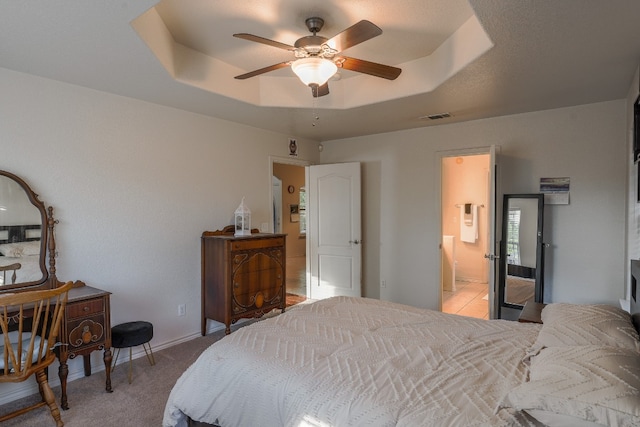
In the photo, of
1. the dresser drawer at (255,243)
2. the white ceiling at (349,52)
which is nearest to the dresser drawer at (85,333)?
the dresser drawer at (255,243)

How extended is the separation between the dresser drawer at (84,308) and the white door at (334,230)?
306 centimetres

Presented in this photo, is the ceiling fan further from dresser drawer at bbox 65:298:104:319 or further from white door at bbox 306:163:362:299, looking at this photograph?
white door at bbox 306:163:362:299

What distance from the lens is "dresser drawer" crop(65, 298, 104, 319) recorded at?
96.8 inches

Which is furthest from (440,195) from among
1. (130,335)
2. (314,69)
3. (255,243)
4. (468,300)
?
(130,335)

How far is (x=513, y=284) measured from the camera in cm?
378

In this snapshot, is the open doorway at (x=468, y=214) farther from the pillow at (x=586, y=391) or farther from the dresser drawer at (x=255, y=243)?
the pillow at (x=586, y=391)

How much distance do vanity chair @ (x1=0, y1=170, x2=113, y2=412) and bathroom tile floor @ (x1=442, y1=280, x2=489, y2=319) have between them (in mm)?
3852

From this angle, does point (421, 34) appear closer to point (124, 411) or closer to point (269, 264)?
point (269, 264)

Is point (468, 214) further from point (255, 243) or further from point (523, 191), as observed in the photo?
point (255, 243)

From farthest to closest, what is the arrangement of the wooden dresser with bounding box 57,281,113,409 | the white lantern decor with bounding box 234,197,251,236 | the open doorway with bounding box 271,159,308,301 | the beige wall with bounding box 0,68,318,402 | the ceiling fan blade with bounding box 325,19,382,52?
the open doorway with bounding box 271,159,308,301 → the white lantern decor with bounding box 234,197,251,236 → the beige wall with bounding box 0,68,318,402 → the wooden dresser with bounding box 57,281,113,409 → the ceiling fan blade with bounding box 325,19,382,52

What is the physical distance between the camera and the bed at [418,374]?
3.67 feet

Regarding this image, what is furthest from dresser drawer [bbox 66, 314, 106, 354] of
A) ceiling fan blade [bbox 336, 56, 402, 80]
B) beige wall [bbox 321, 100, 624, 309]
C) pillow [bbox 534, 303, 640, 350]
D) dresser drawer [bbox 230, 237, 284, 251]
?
beige wall [bbox 321, 100, 624, 309]

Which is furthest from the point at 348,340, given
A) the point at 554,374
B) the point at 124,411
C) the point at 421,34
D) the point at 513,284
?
the point at 513,284

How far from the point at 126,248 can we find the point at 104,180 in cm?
62
